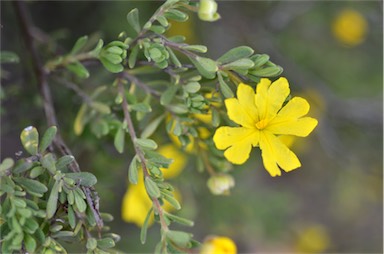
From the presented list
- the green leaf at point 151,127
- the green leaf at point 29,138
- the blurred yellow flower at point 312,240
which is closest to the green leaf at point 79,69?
the green leaf at point 151,127

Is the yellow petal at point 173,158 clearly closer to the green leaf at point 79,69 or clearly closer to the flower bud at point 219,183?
the flower bud at point 219,183

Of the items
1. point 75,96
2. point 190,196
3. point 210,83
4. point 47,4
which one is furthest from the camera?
point 47,4

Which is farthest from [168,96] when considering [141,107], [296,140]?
[296,140]

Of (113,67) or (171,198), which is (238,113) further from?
(113,67)

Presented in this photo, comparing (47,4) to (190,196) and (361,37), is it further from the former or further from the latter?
(361,37)

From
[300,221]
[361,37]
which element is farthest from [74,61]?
[300,221]

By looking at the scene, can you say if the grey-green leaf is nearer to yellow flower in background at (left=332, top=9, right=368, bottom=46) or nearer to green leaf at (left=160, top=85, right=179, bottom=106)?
green leaf at (left=160, top=85, right=179, bottom=106)
